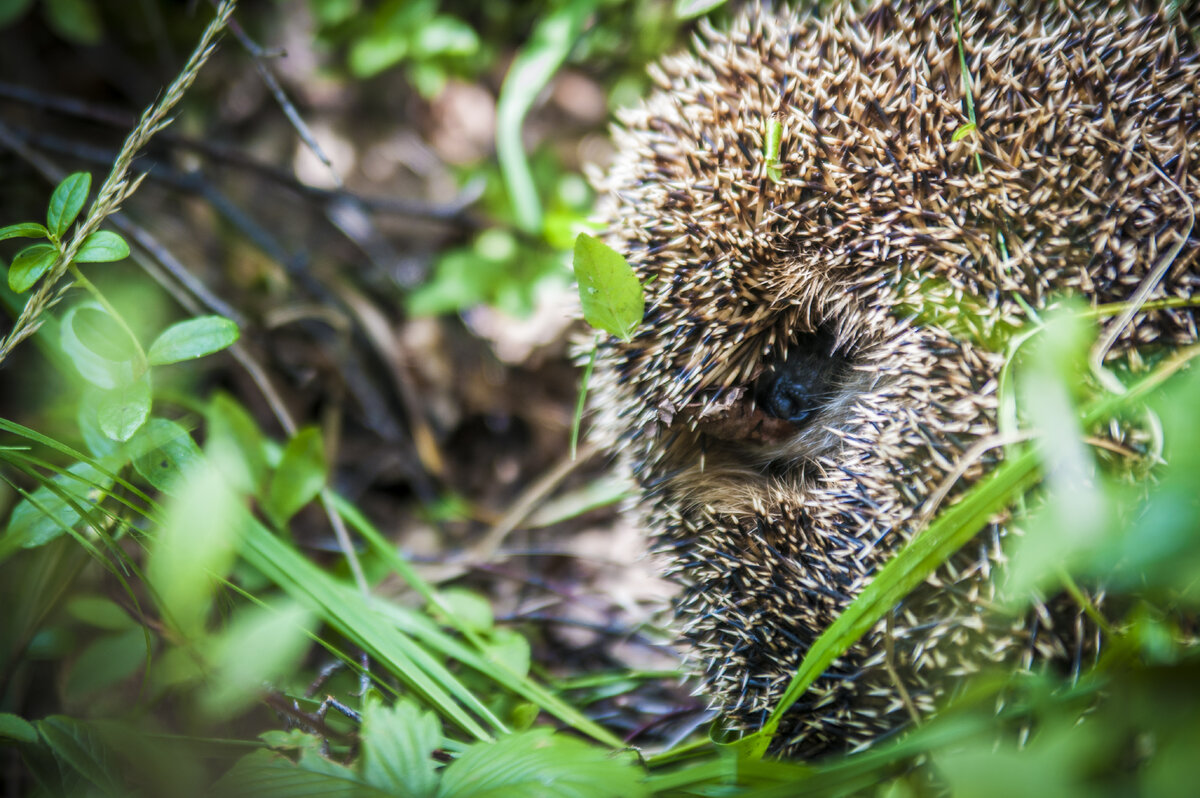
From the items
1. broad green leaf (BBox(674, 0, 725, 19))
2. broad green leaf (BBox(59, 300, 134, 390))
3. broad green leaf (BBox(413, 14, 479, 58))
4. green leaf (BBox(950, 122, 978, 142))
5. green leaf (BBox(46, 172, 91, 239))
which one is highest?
broad green leaf (BBox(413, 14, 479, 58))

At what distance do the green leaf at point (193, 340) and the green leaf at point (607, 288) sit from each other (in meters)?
0.88

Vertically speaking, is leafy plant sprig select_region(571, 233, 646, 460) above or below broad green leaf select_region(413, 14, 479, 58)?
below

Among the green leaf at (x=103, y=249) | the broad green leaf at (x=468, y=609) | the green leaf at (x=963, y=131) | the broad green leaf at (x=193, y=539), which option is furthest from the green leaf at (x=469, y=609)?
the green leaf at (x=963, y=131)

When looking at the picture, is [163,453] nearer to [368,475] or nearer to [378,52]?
[368,475]

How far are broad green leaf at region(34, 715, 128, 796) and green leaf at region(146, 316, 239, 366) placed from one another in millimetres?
828

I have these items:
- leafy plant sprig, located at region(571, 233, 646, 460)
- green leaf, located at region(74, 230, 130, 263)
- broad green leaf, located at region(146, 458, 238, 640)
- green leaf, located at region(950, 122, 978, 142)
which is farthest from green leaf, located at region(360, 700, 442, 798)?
green leaf, located at region(950, 122, 978, 142)

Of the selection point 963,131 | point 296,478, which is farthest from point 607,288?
point 296,478

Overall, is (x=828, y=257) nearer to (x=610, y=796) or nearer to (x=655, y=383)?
(x=655, y=383)

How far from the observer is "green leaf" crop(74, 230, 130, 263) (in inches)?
66.8

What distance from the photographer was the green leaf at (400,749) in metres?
1.42

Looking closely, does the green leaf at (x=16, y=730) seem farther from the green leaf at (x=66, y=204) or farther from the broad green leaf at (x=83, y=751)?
the green leaf at (x=66, y=204)

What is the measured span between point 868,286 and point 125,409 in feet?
6.08

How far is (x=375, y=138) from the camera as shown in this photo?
→ 12.5 feet

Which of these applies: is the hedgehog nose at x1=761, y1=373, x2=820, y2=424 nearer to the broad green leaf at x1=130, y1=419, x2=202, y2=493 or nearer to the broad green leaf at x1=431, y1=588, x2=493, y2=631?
the broad green leaf at x1=431, y1=588, x2=493, y2=631
